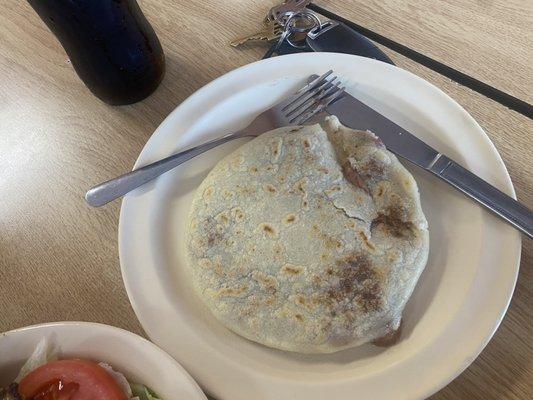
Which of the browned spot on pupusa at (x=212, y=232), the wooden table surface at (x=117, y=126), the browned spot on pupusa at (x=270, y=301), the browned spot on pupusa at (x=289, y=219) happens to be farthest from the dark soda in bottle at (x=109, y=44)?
the browned spot on pupusa at (x=270, y=301)

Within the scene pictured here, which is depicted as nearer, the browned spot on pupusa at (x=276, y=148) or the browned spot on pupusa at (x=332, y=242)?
the browned spot on pupusa at (x=332, y=242)

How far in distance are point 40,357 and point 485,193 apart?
85cm

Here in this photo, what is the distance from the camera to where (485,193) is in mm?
917

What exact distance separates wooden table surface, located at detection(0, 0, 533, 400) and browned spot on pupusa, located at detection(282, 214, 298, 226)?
382mm

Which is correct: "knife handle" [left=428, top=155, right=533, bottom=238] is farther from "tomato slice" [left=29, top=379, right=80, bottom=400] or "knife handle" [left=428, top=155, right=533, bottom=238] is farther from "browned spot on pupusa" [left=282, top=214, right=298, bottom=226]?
"tomato slice" [left=29, top=379, right=80, bottom=400]

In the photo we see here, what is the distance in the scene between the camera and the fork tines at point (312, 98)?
109 cm

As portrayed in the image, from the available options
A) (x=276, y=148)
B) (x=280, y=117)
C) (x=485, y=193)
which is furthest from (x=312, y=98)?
(x=485, y=193)

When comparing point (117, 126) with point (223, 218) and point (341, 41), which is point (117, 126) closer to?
point (223, 218)

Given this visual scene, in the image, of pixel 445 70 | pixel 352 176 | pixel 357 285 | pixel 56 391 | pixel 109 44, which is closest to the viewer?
pixel 56 391

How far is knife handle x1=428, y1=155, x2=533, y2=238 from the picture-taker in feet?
2.87

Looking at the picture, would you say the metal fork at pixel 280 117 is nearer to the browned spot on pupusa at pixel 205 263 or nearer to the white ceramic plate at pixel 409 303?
the white ceramic plate at pixel 409 303

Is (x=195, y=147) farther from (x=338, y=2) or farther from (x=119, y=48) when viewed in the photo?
(x=338, y=2)

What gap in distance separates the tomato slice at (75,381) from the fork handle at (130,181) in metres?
0.38

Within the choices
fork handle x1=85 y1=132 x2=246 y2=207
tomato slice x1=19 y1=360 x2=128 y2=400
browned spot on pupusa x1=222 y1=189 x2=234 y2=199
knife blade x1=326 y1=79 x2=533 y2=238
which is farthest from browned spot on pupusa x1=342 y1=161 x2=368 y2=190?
tomato slice x1=19 y1=360 x2=128 y2=400
